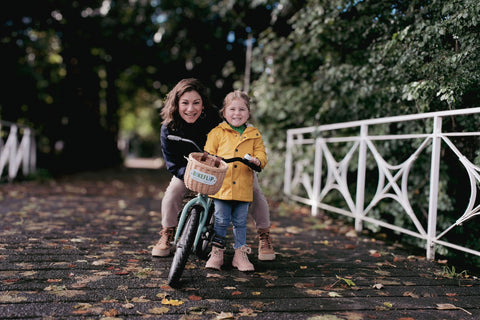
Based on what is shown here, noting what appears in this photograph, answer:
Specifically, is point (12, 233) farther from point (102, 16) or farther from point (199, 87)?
point (102, 16)

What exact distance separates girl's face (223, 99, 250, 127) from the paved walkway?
1.16 m

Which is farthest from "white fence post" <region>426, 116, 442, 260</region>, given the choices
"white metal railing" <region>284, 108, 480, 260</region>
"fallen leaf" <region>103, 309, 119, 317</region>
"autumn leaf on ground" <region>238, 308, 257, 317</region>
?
"fallen leaf" <region>103, 309, 119, 317</region>

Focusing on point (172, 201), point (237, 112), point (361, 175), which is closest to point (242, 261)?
point (172, 201)

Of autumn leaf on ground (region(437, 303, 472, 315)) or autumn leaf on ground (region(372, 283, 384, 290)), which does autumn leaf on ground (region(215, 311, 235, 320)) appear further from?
autumn leaf on ground (region(437, 303, 472, 315))

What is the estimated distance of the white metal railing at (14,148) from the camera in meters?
8.94

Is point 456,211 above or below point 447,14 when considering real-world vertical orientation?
below

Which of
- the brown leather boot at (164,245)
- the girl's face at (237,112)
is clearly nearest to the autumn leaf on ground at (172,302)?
the brown leather boot at (164,245)

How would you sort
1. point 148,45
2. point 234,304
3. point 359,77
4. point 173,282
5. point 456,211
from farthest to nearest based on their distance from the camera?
point 148,45
point 359,77
point 456,211
point 173,282
point 234,304

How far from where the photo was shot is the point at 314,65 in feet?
Answer: 24.7

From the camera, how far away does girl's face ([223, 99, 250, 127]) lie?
10.6ft

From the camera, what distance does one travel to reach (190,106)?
3.39 m

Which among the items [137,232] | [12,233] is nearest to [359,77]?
[137,232]

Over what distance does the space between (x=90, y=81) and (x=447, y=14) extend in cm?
1598

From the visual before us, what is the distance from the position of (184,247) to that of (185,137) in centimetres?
98
